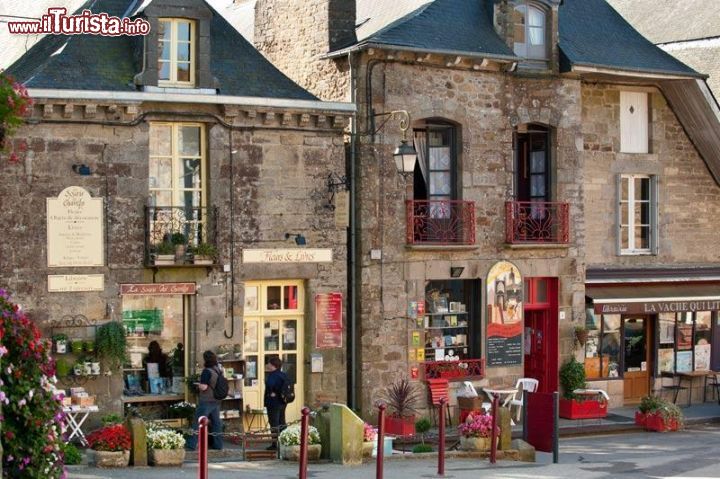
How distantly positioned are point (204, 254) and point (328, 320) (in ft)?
8.02

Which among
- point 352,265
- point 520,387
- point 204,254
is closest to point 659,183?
point 520,387

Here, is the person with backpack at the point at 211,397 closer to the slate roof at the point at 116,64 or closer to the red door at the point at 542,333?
the slate roof at the point at 116,64

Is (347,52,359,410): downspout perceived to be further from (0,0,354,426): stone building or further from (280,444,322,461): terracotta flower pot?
(280,444,322,461): terracotta flower pot

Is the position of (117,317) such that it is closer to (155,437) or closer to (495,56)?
(155,437)

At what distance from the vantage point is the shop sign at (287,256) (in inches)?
821

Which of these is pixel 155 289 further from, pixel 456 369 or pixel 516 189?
pixel 516 189

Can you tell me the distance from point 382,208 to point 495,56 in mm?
3111

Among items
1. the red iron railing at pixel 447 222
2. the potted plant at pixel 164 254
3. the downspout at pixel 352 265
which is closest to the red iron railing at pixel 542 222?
the red iron railing at pixel 447 222

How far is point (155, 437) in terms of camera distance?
1664 cm

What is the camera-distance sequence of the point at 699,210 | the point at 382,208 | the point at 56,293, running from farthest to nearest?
the point at 699,210 → the point at 382,208 → the point at 56,293

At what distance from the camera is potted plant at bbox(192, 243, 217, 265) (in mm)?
20125

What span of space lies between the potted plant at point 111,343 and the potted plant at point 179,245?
1266mm

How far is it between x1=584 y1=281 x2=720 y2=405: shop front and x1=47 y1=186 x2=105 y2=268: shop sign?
30.7 feet

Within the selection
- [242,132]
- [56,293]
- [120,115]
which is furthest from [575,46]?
[56,293]
